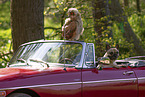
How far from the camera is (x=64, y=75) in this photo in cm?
443

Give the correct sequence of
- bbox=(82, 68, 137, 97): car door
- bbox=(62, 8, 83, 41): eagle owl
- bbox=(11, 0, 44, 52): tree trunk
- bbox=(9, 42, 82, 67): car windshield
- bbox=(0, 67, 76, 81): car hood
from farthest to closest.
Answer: bbox=(11, 0, 44, 52): tree trunk → bbox=(62, 8, 83, 41): eagle owl → bbox=(9, 42, 82, 67): car windshield → bbox=(82, 68, 137, 97): car door → bbox=(0, 67, 76, 81): car hood

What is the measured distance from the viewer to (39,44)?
521cm

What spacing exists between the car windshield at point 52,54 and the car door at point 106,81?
22 centimetres

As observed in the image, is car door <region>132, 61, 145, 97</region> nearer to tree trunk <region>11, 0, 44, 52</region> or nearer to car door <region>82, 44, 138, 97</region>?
car door <region>82, 44, 138, 97</region>

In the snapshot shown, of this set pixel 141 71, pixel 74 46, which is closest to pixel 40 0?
pixel 74 46

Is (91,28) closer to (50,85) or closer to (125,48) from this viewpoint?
(125,48)

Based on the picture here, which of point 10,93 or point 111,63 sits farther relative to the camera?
point 111,63

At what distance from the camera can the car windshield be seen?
4.88m

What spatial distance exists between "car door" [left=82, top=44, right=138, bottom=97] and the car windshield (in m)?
0.22

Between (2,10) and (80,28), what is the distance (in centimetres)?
1985

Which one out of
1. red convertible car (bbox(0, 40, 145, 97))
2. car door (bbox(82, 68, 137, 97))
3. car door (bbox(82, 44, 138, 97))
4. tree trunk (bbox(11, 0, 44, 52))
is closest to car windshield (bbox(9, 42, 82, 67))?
red convertible car (bbox(0, 40, 145, 97))

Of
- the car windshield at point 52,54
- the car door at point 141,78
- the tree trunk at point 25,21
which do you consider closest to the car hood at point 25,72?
the car windshield at point 52,54

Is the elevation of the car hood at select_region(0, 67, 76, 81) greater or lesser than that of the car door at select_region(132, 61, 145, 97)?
greater

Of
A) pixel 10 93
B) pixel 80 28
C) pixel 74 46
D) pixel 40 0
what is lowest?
pixel 10 93
